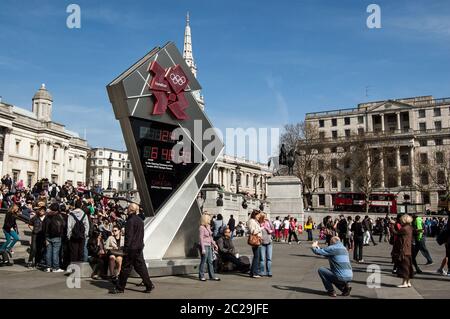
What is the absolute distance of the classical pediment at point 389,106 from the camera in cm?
8222

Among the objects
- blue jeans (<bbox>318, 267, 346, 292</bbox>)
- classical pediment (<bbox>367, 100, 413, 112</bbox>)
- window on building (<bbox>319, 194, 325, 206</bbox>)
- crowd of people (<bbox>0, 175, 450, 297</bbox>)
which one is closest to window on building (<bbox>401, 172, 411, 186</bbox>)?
classical pediment (<bbox>367, 100, 413, 112</bbox>)

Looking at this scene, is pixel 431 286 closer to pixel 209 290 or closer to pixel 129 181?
pixel 209 290

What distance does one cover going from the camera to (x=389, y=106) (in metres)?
83.8

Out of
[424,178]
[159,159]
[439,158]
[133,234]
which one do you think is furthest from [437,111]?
[133,234]

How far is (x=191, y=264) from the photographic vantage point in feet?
38.1

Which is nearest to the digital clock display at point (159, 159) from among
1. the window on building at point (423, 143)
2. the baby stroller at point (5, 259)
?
the baby stroller at point (5, 259)

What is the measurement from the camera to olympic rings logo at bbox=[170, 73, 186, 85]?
41.3 feet

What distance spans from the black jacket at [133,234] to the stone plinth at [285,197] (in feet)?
89.4

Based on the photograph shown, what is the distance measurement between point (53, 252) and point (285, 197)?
1003 inches

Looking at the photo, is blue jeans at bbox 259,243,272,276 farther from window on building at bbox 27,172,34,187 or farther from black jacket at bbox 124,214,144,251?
window on building at bbox 27,172,34,187

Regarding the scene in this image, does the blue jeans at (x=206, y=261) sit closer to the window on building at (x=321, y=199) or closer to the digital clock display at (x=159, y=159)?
the digital clock display at (x=159, y=159)

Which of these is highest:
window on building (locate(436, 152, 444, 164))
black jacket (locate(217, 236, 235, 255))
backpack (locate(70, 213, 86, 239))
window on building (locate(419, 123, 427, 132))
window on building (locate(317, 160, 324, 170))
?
window on building (locate(419, 123, 427, 132))

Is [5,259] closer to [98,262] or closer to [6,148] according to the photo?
[98,262]

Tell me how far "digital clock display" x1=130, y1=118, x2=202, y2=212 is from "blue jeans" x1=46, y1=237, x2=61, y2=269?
115 inches
